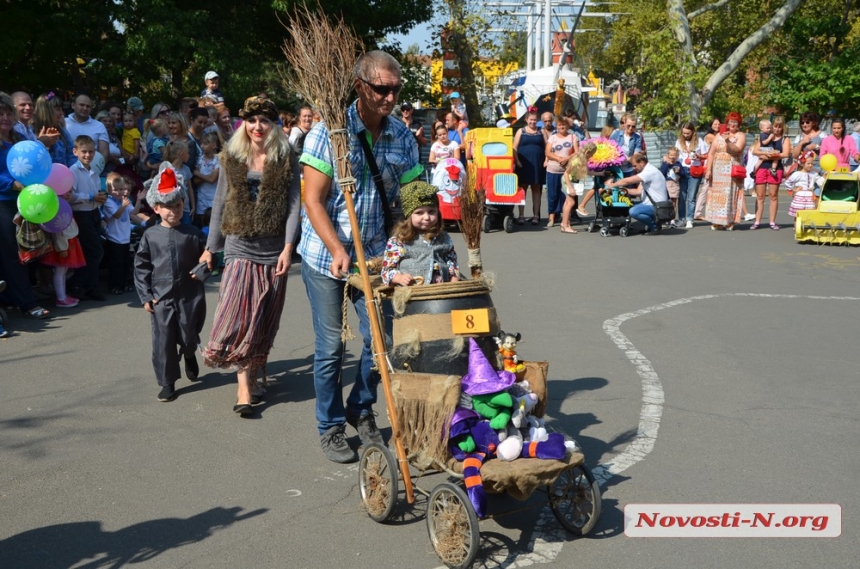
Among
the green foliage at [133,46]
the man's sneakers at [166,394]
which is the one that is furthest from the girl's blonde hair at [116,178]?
the green foliage at [133,46]

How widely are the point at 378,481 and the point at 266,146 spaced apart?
262 cm

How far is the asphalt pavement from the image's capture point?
14.1 ft

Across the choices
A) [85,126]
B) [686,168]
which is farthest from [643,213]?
[85,126]

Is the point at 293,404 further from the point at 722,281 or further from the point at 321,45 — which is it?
the point at 722,281

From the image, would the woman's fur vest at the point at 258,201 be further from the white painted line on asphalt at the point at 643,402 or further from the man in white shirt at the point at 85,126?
the man in white shirt at the point at 85,126

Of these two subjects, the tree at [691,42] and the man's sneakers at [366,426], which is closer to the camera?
the man's sneakers at [366,426]

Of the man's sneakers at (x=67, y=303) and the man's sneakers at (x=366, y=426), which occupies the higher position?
the man's sneakers at (x=67, y=303)

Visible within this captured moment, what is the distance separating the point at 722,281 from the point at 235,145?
6907mm

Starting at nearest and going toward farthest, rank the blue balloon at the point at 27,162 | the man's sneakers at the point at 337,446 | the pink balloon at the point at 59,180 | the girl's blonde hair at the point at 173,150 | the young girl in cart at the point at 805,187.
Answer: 1. the man's sneakers at the point at 337,446
2. the blue balloon at the point at 27,162
3. the pink balloon at the point at 59,180
4. the girl's blonde hair at the point at 173,150
5. the young girl in cart at the point at 805,187

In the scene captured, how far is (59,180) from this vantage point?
913cm

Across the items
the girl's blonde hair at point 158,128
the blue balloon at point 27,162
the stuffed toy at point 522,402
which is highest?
the girl's blonde hair at point 158,128

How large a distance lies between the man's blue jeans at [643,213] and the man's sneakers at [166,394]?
10288mm

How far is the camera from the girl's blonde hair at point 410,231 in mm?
4746

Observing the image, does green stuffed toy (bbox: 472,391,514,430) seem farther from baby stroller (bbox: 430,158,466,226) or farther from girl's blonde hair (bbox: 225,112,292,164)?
baby stroller (bbox: 430,158,466,226)
